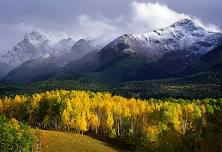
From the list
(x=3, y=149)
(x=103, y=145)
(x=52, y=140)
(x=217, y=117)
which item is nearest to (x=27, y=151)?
(x=3, y=149)

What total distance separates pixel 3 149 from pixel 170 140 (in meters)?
55.0

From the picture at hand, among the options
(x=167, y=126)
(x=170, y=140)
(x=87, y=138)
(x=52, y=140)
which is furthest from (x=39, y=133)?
(x=170, y=140)

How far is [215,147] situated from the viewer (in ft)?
325

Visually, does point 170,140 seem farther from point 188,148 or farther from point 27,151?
point 27,151

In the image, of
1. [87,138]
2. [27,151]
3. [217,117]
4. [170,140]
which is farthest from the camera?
[87,138]

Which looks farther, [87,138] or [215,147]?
[87,138]

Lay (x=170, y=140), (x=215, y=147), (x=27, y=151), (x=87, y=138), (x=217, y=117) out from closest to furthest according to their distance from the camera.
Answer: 1. (x=215, y=147)
2. (x=217, y=117)
3. (x=170, y=140)
4. (x=27, y=151)
5. (x=87, y=138)

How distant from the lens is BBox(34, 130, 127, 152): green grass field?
17038cm

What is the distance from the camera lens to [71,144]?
584ft

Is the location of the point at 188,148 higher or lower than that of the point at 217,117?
lower

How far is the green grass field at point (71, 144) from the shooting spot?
170375 mm

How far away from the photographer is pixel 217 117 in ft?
359

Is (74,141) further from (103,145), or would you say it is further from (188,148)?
(188,148)

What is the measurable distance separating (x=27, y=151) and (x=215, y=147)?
219ft
